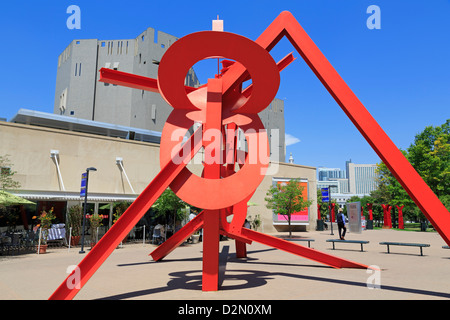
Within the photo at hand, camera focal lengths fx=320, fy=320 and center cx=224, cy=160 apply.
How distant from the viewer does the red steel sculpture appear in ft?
22.6

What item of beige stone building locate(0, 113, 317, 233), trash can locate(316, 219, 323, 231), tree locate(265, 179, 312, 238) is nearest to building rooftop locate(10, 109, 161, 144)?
beige stone building locate(0, 113, 317, 233)

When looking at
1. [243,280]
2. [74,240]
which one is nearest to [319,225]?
[74,240]

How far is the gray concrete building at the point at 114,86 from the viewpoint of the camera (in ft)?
143

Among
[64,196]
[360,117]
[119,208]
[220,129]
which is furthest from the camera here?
[119,208]

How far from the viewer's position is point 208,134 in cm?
744

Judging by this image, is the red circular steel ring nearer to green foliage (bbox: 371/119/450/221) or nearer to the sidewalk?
the sidewalk

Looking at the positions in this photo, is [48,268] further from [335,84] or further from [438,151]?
[438,151]

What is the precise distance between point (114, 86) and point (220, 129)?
1664 inches

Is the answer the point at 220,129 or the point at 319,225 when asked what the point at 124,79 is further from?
the point at 319,225

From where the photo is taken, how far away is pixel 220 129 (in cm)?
745

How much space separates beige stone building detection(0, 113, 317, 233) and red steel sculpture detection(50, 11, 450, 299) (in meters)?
14.7
